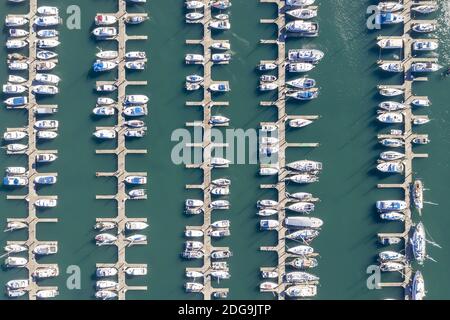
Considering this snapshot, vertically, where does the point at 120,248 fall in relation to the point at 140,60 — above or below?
below

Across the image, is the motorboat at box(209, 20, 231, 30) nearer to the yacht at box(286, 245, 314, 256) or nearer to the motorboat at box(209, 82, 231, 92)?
the motorboat at box(209, 82, 231, 92)

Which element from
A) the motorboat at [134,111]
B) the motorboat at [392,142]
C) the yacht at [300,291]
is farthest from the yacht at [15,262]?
the motorboat at [392,142]

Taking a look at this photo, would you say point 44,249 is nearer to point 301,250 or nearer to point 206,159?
point 206,159

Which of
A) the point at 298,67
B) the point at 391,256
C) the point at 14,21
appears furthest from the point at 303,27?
the point at 14,21

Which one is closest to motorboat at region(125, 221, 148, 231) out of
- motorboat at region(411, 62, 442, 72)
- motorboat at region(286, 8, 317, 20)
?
motorboat at region(286, 8, 317, 20)
